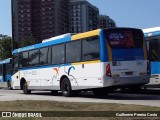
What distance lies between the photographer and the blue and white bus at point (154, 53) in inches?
770

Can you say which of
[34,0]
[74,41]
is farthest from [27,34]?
[74,41]

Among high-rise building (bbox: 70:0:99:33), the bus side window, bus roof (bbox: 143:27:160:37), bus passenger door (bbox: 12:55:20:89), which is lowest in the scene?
bus passenger door (bbox: 12:55:20:89)

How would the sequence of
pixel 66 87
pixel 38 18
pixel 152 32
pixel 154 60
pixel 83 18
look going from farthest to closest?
pixel 38 18
pixel 83 18
pixel 66 87
pixel 152 32
pixel 154 60

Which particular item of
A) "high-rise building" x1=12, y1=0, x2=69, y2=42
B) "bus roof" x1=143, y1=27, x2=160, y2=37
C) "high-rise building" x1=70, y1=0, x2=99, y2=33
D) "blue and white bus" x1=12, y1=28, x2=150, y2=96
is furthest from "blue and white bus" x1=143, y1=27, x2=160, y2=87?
"high-rise building" x1=12, y1=0, x2=69, y2=42

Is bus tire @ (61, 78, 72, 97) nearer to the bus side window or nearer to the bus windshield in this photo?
the bus side window

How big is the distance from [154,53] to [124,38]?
99.4 inches

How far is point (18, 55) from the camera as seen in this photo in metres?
26.7

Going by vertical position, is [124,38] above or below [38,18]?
below

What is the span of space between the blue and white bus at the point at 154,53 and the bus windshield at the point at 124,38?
67.7 inches

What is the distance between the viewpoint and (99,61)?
17.5 m

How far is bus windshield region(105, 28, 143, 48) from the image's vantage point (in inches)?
698

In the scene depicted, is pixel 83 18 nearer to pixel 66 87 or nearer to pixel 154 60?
pixel 66 87

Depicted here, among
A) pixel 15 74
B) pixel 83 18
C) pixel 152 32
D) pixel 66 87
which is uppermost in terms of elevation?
pixel 83 18

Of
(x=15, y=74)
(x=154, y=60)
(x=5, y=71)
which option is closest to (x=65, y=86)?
Answer: (x=154, y=60)
